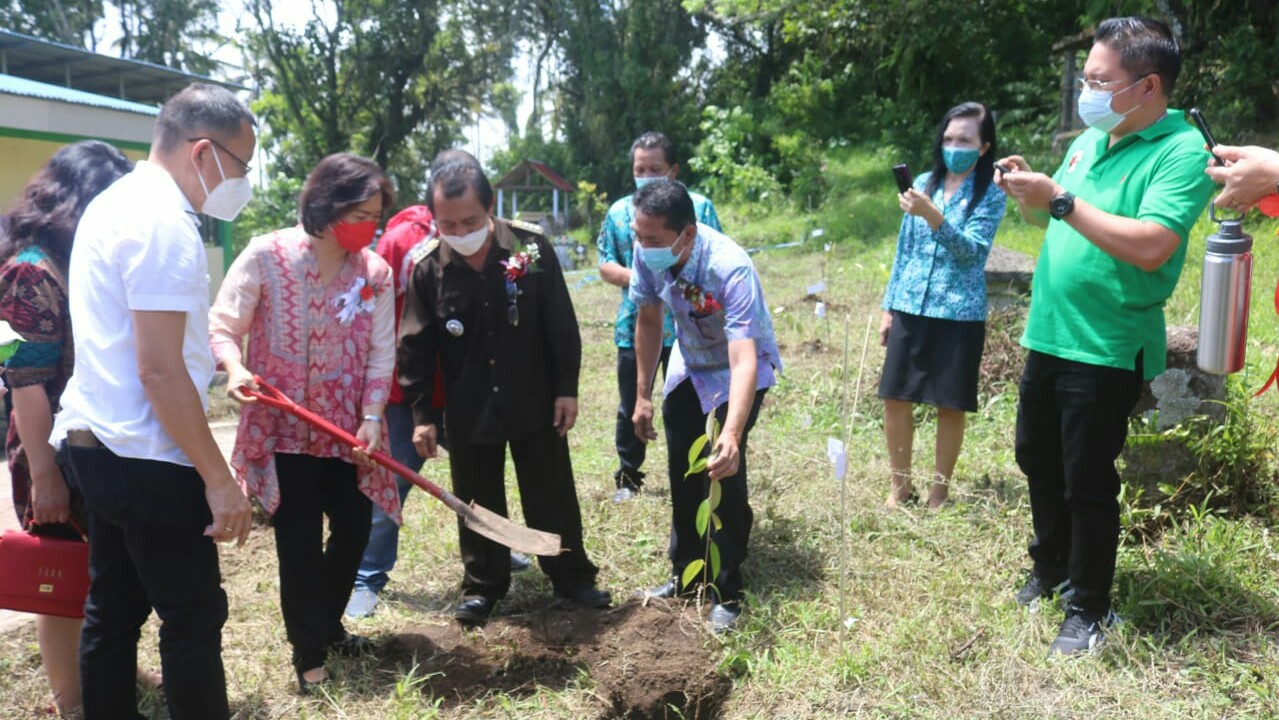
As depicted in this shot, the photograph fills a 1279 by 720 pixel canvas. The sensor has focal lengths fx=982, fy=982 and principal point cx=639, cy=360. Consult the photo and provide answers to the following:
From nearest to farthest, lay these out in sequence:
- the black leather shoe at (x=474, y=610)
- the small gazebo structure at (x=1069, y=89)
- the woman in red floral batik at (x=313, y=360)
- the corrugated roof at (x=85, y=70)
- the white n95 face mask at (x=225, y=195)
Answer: the white n95 face mask at (x=225, y=195) → the woman in red floral batik at (x=313, y=360) → the black leather shoe at (x=474, y=610) → the corrugated roof at (x=85, y=70) → the small gazebo structure at (x=1069, y=89)

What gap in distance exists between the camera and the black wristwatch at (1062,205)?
273 centimetres

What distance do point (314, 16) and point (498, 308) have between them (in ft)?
99.1

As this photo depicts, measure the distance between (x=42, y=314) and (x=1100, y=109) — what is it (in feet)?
10.1

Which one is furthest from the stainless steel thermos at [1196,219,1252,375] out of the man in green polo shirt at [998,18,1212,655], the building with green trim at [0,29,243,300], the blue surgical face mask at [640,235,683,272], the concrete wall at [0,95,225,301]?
the concrete wall at [0,95,225,301]

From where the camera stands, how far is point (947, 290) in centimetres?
411

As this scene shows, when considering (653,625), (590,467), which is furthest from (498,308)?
(590,467)

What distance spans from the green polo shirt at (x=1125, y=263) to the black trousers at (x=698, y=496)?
1.07 metres

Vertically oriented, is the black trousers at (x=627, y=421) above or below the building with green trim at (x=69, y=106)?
below

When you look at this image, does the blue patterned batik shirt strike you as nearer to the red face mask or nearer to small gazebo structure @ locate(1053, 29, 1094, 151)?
the red face mask

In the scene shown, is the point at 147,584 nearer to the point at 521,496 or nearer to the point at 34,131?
the point at 521,496

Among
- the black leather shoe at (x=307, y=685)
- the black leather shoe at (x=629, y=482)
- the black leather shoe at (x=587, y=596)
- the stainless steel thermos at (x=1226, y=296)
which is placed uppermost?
the stainless steel thermos at (x=1226, y=296)

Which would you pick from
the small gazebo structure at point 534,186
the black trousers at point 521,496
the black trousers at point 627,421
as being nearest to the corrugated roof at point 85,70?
the small gazebo structure at point 534,186

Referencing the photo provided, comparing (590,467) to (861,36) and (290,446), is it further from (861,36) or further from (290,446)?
(861,36)

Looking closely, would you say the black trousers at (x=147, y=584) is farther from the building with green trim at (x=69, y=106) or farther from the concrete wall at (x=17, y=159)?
the concrete wall at (x=17, y=159)
